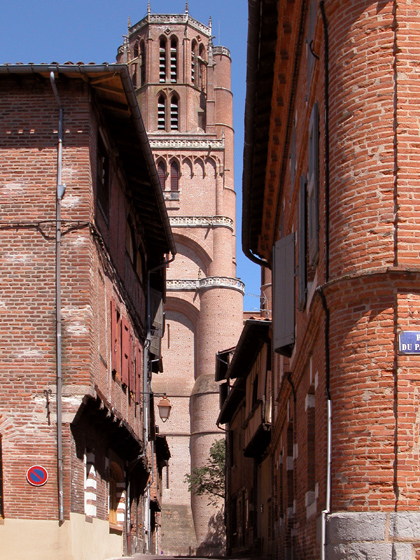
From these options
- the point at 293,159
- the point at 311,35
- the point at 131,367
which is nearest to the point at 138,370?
the point at 131,367

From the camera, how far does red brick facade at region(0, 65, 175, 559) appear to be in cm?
1476

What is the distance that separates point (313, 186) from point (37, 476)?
21.8 feet

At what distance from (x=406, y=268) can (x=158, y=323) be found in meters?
20.2

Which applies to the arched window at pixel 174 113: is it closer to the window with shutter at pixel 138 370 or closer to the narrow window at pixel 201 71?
the narrow window at pixel 201 71

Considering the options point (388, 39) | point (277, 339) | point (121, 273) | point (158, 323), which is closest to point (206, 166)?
point (158, 323)

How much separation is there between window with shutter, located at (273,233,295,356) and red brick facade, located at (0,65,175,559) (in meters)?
2.88

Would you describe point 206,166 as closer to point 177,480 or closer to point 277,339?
point 177,480

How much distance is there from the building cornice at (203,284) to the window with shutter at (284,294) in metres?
54.5

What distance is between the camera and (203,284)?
70.4m

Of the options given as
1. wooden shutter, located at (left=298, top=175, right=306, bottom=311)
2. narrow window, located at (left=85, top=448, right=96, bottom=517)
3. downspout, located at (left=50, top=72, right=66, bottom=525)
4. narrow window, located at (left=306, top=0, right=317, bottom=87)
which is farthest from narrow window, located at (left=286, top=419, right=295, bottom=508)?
narrow window, located at (left=306, top=0, right=317, bottom=87)

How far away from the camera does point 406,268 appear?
846cm

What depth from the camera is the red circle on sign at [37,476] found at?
1473cm

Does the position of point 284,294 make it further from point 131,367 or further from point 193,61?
point 193,61

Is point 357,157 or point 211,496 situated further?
point 211,496
